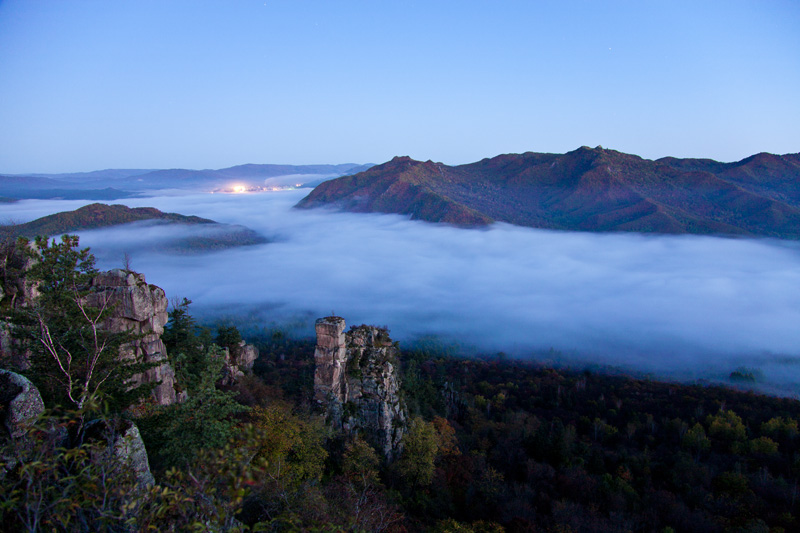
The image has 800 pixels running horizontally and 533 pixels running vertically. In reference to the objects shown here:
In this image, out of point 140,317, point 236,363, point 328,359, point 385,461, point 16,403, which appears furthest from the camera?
point 236,363

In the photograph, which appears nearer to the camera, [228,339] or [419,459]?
[419,459]

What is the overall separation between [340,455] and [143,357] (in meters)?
15.7

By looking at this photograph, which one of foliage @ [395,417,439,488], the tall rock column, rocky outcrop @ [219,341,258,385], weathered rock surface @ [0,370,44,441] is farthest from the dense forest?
the tall rock column

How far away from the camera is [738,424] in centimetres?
5056

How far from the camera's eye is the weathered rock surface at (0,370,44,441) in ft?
27.6

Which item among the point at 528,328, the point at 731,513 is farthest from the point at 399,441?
the point at 528,328

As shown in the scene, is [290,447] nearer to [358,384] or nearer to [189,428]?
[189,428]

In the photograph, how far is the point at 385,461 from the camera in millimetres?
32719

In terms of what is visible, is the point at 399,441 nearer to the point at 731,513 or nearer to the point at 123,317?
the point at 123,317

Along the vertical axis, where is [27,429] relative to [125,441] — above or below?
above

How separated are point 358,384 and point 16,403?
27066mm

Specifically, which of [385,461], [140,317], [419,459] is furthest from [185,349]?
[419,459]

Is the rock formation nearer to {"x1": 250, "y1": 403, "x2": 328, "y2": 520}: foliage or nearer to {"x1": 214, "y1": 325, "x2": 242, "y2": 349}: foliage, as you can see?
{"x1": 250, "y1": 403, "x2": 328, "y2": 520}: foliage

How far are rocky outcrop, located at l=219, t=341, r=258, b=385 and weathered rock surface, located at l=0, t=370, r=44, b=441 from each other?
24.8m
